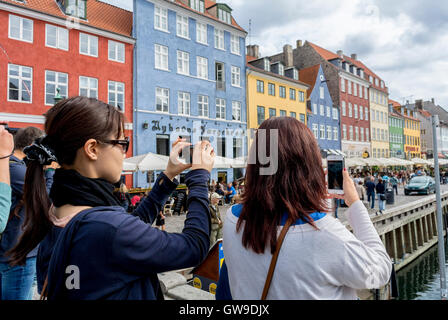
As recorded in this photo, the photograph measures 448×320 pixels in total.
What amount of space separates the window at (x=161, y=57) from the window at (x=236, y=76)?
6.19 meters

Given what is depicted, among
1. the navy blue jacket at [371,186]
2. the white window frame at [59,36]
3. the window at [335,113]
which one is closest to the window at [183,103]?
the white window frame at [59,36]

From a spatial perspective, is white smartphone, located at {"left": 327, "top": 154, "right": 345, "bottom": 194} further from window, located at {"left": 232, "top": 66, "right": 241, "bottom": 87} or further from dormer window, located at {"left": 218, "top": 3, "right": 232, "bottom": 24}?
dormer window, located at {"left": 218, "top": 3, "right": 232, "bottom": 24}

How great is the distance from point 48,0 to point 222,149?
1376 cm

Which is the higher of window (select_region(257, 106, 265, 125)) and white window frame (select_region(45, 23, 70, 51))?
white window frame (select_region(45, 23, 70, 51))

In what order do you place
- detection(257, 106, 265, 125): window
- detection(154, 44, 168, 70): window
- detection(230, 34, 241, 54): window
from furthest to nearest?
detection(257, 106, 265, 125): window < detection(230, 34, 241, 54): window < detection(154, 44, 168, 70): window

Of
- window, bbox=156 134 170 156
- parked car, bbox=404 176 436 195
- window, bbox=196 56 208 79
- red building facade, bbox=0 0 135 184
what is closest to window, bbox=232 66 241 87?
window, bbox=196 56 208 79

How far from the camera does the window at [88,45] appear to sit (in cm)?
1694

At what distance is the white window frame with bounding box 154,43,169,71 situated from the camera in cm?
2011

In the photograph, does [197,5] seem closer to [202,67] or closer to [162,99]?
[202,67]

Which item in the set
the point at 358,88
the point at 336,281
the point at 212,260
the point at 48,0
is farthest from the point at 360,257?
the point at 358,88

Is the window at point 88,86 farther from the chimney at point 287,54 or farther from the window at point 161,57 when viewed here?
the chimney at point 287,54

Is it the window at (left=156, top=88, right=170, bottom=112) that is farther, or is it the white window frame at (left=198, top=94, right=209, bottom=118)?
the white window frame at (left=198, top=94, right=209, bottom=118)

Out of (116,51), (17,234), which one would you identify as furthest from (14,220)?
(116,51)
